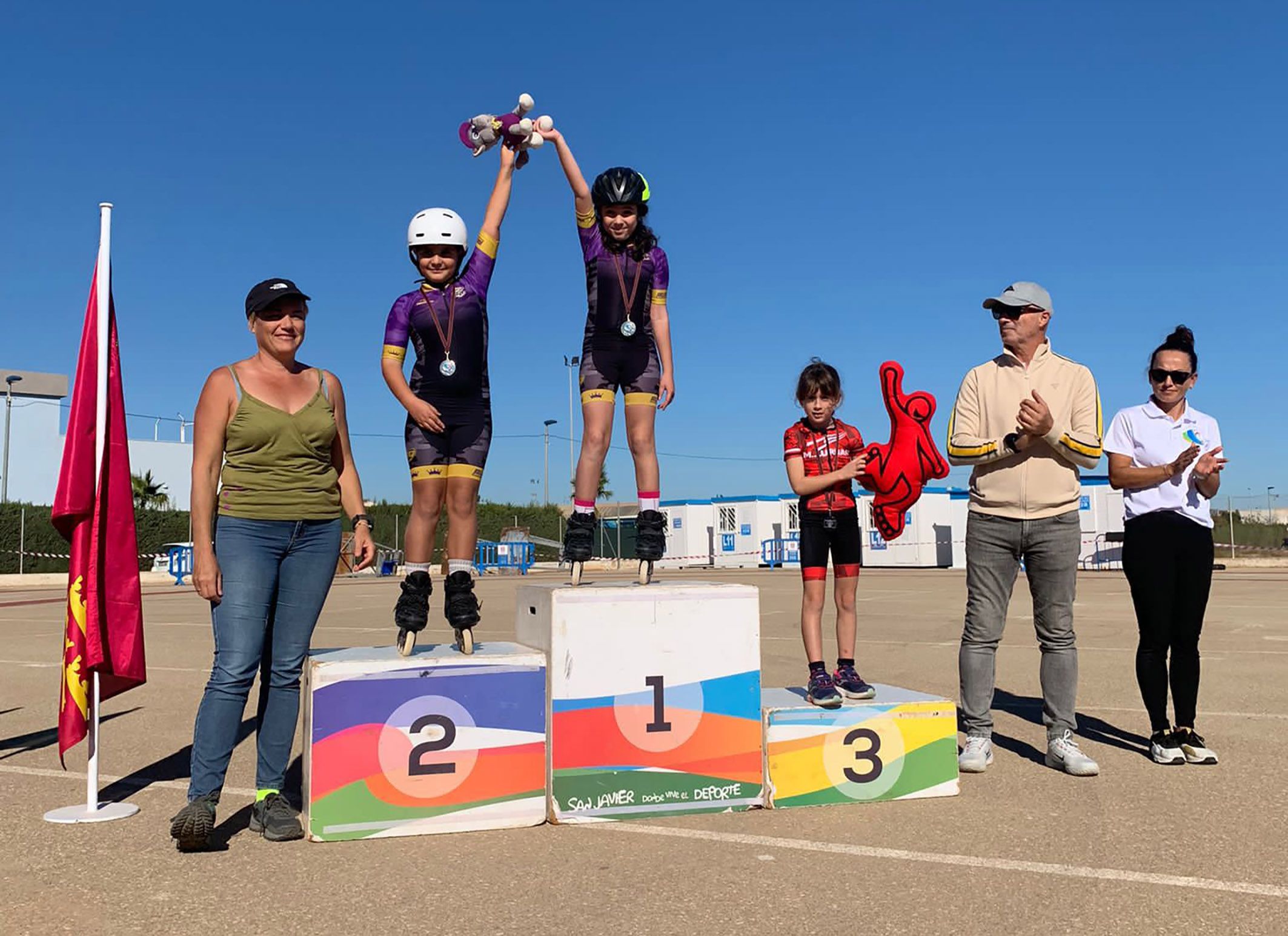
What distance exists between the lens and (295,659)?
418 centimetres

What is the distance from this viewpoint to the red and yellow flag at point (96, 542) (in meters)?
4.50

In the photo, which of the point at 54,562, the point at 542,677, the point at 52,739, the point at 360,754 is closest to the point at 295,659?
the point at 360,754

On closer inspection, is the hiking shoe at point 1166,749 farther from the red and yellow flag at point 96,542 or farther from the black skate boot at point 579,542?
the red and yellow flag at point 96,542

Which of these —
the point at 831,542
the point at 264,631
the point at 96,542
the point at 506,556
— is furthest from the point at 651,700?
the point at 506,556

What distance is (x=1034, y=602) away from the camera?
505 centimetres

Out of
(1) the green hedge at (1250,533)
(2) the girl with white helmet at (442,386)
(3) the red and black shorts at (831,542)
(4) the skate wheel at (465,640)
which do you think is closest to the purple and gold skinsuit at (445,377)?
(2) the girl with white helmet at (442,386)

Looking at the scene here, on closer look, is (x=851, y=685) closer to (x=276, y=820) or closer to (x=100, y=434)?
(x=276, y=820)

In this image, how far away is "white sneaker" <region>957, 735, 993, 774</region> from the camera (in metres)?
5.05

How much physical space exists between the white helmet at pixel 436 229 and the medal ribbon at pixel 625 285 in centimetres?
81

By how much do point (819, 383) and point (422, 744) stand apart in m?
2.70

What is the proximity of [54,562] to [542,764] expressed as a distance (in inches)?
1467

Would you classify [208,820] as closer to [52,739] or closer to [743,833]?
[743,833]

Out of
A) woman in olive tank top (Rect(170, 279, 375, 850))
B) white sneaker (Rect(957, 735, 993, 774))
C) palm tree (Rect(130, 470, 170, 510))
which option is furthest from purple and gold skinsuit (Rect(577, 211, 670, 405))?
palm tree (Rect(130, 470, 170, 510))

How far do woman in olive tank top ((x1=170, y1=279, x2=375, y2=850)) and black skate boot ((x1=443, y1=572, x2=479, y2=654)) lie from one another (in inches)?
20.4
